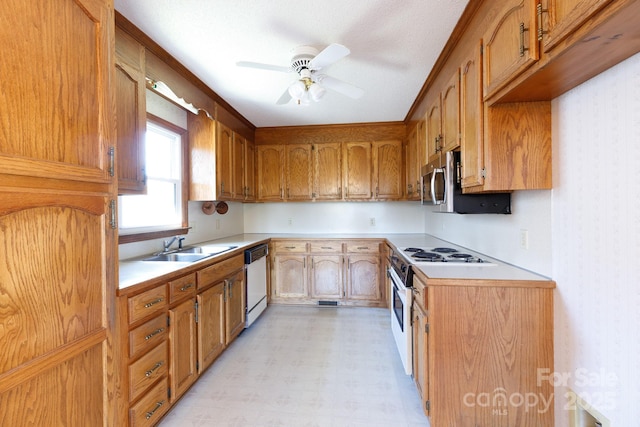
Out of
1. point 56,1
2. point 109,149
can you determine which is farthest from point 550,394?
point 56,1

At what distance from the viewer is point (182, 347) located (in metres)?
1.82

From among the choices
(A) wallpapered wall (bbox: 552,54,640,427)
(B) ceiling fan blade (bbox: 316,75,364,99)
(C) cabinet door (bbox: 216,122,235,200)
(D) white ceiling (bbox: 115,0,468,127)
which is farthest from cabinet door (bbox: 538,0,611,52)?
(C) cabinet door (bbox: 216,122,235,200)

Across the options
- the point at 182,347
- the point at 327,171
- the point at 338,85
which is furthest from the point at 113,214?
the point at 327,171

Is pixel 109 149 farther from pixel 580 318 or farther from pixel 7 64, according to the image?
pixel 580 318

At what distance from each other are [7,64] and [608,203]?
2.13m

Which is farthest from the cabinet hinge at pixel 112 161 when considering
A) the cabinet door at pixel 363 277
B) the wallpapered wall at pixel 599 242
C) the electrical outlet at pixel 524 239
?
the cabinet door at pixel 363 277

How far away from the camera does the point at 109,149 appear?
1.17 meters

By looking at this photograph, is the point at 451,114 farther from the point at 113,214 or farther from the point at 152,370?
the point at 152,370

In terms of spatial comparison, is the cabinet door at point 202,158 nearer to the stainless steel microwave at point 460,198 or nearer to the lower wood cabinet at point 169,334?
the lower wood cabinet at point 169,334

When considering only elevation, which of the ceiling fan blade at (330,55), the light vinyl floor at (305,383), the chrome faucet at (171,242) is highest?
the ceiling fan blade at (330,55)

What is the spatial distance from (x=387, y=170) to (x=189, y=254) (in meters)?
2.53

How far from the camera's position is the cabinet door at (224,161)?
2820 mm

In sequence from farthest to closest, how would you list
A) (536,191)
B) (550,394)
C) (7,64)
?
1. (536,191)
2. (550,394)
3. (7,64)

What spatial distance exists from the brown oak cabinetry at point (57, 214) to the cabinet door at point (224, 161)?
1636 mm
